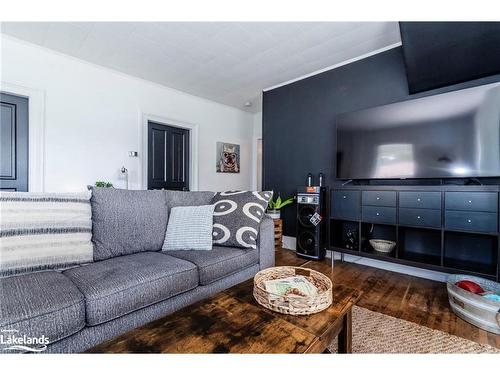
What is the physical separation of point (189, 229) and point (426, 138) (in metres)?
2.28

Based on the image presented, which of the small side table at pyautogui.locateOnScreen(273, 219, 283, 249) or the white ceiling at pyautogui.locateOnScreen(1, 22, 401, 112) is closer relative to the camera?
the white ceiling at pyautogui.locateOnScreen(1, 22, 401, 112)

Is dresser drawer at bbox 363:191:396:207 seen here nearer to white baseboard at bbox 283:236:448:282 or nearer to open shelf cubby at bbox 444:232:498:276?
open shelf cubby at bbox 444:232:498:276

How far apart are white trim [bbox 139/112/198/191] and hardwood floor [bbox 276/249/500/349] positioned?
7.16ft

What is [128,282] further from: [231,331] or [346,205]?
→ [346,205]

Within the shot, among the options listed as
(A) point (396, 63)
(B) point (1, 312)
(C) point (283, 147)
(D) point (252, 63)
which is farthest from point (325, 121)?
(B) point (1, 312)

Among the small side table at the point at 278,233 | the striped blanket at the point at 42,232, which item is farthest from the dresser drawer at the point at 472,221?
the striped blanket at the point at 42,232

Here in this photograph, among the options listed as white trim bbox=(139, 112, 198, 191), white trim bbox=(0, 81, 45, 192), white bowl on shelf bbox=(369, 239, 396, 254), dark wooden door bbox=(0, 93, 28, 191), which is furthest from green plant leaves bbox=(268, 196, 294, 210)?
dark wooden door bbox=(0, 93, 28, 191)

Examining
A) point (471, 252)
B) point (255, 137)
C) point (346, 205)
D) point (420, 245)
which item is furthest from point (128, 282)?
point (255, 137)

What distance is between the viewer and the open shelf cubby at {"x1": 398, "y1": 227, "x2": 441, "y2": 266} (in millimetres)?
2225

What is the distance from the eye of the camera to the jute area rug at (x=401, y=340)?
125cm

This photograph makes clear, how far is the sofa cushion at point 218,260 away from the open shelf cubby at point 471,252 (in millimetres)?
1727

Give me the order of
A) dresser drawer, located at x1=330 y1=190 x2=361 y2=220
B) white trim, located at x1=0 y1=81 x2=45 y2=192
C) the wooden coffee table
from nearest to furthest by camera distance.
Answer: the wooden coffee table, dresser drawer, located at x1=330 y1=190 x2=361 y2=220, white trim, located at x1=0 y1=81 x2=45 y2=192

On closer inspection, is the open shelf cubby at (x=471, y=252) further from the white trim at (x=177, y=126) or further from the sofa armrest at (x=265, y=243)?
the white trim at (x=177, y=126)

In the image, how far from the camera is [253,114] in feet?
16.9
